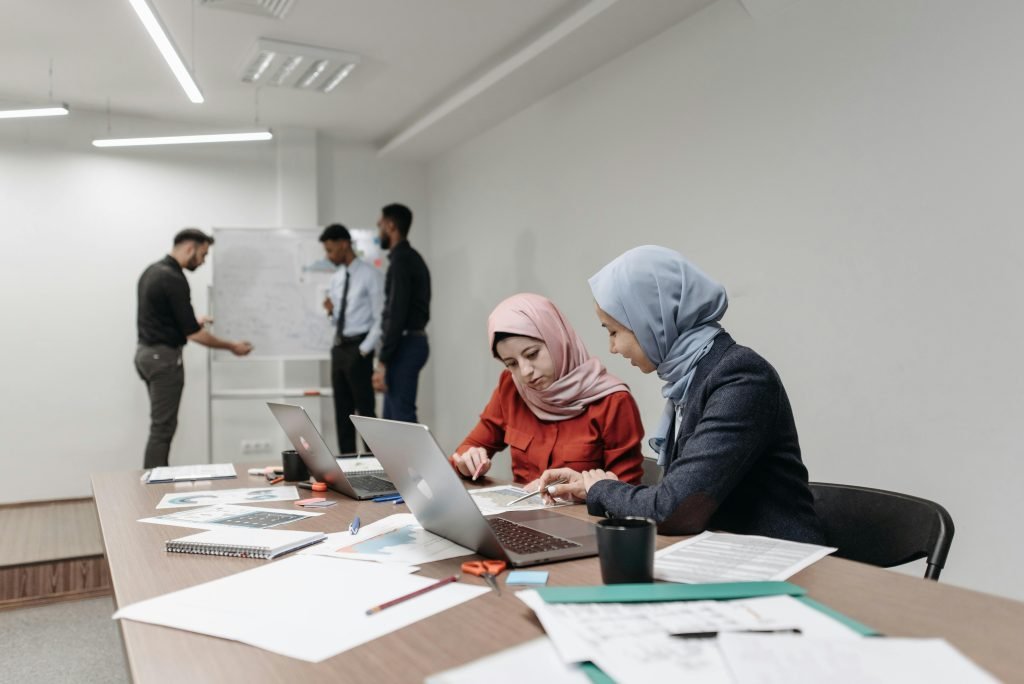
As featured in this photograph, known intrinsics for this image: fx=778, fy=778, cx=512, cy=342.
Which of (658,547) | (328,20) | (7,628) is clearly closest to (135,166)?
(328,20)

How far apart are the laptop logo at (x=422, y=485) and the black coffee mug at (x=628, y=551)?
33 cm

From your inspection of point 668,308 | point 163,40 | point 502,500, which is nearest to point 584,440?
point 502,500

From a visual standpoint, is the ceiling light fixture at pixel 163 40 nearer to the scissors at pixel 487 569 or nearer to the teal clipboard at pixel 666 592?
the scissors at pixel 487 569

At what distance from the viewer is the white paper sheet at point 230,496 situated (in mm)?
1738

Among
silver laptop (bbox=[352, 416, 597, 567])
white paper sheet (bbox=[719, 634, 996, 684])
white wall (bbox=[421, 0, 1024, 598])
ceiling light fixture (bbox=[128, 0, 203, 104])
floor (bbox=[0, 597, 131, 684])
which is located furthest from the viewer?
ceiling light fixture (bbox=[128, 0, 203, 104])

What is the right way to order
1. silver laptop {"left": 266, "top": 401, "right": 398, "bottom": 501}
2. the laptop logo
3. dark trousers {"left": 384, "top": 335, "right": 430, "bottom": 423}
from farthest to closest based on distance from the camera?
dark trousers {"left": 384, "top": 335, "right": 430, "bottom": 423} → silver laptop {"left": 266, "top": 401, "right": 398, "bottom": 501} → the laptop logo

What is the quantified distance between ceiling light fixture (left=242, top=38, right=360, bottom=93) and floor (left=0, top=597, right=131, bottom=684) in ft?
9.14

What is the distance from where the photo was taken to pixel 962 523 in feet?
7.86

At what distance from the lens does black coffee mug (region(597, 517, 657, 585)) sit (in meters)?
0.94

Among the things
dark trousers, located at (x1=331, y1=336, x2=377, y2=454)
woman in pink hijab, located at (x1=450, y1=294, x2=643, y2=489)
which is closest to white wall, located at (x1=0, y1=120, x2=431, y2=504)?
dark trousers, located at (x1=331, y1=336, x2=377, y2=454)

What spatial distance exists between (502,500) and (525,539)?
0.41 metres

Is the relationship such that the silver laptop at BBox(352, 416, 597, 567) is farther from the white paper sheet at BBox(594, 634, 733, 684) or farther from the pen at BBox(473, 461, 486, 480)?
the pen at BBox(473, 461, 486, 480)

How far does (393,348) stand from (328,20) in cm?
182

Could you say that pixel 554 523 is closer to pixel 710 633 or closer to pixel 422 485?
pixel 422 485
